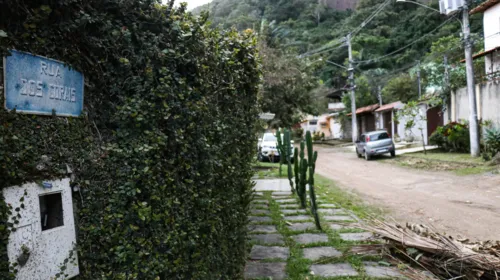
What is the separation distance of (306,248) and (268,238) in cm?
64

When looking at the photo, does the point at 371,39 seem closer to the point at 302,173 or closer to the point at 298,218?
the point at 302,173

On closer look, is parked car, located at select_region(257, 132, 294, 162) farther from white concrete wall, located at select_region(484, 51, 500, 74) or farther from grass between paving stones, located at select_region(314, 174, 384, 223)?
→ white concrete wall, located at select_region(484, 51, 500, 74)

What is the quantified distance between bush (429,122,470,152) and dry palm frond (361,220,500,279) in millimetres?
15659

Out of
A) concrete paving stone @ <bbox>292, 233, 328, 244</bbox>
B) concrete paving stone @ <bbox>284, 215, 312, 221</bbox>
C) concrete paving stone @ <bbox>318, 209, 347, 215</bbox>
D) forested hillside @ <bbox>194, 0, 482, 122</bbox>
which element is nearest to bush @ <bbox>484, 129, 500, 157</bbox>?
concrete paving stone @ <bbox>318, 209, 347, 215</bbox>

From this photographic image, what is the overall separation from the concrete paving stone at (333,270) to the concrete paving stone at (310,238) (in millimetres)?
866

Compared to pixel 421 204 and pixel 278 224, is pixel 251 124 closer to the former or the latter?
pixel 278 224

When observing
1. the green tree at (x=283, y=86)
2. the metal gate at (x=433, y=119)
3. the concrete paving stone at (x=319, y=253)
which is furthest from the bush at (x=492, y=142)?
the concrete paving stone at (x=319, y=253)

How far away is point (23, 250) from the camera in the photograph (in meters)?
1.62

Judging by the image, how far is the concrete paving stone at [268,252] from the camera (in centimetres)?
464

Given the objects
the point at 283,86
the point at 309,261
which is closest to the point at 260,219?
the point at 309,261

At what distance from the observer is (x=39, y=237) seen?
1709 millimetres

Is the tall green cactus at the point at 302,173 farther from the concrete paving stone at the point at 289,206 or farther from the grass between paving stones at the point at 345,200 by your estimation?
the grass between paving stones at the point at 345,200

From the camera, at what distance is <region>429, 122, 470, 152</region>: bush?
18031mm

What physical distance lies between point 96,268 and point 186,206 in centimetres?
65
